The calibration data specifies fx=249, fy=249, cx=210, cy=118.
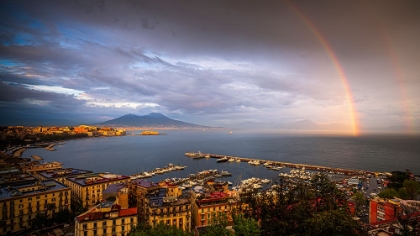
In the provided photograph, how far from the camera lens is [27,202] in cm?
1769

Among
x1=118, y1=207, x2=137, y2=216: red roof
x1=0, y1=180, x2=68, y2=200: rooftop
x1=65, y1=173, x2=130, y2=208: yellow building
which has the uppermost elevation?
x1=0, y1=180, x2=68, y2=200: rooftop

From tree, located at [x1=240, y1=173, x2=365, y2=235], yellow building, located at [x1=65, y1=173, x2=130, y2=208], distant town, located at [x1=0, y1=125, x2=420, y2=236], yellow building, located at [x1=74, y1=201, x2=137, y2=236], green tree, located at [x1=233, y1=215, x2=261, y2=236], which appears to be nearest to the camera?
tree, located at [x1=240, y1=173, x2=365, y2=235]

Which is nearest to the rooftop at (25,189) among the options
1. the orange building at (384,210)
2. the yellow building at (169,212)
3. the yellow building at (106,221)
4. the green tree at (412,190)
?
the yellow building at (106,221)

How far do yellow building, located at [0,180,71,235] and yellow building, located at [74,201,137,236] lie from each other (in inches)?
240

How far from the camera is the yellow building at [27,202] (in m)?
16.5

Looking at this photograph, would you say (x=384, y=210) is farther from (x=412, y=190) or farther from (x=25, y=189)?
(x=25, y=189)

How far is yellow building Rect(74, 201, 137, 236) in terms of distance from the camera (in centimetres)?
1367

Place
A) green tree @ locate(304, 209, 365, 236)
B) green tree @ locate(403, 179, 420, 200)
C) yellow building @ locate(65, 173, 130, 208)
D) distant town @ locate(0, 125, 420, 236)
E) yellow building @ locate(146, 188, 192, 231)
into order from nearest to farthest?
green tree @ locate(304, 209, 365, 236), distant town @ locate(0, 125, 420, 236), yellow building @ locate(146, 188, 192, 231), green tree @ locate(403, 179, 420, 200), yellow building @ locate(65, 173, 130, 208)

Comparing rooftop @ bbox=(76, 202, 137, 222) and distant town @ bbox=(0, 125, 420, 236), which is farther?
rooftop @ bbox=(76, 202, 137, 222)

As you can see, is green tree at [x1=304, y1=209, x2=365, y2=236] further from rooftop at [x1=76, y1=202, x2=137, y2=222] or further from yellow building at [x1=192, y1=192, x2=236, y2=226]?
rooftop at [x1=76, y1=202, x2=137, y2=222]

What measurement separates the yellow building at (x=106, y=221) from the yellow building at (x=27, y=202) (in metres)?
6.11

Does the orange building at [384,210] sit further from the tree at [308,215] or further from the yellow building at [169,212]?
the yellow building at [169,212]

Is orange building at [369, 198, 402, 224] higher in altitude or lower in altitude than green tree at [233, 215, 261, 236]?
lower

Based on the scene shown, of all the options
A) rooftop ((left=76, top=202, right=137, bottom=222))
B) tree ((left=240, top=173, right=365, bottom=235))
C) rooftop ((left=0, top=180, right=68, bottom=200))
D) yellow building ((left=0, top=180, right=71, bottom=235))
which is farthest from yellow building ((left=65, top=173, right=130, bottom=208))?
tree ((left=240, top=173, right=365, bottom=235))
